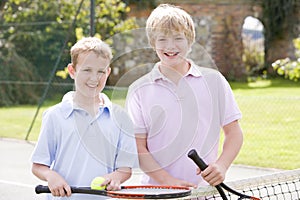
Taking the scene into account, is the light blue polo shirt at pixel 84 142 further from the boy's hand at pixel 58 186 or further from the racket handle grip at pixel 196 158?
the racket handle grip at pixel 196 158

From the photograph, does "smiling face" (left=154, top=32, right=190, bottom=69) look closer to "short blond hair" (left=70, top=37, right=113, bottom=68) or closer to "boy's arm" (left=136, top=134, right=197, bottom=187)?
"short blond hair" (left=70, top=37, right=113, bottom=68)

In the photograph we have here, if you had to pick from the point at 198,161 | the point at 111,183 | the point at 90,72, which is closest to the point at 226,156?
the point at 198,161

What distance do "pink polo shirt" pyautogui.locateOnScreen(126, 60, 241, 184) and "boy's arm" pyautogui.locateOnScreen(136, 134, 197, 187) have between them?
→ 22 millimetres

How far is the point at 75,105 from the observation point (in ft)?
9.68

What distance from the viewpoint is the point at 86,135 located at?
2.91 m

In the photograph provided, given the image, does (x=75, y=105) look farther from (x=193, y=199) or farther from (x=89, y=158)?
(x=193, y=199)

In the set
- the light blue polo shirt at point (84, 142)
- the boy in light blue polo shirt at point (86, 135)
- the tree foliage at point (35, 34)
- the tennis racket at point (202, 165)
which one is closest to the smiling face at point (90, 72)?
the boy in light blue polo shirt at point (86, 135)

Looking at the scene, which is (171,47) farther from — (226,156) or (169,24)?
(226,156)

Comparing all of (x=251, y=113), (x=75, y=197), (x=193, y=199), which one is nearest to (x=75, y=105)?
(x=75, y=197)

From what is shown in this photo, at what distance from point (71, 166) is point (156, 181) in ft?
1.09

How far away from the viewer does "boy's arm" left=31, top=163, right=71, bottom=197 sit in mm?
2781

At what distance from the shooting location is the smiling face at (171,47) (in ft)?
9.36

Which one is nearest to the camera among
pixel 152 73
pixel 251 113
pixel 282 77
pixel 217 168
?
pixel 217 168

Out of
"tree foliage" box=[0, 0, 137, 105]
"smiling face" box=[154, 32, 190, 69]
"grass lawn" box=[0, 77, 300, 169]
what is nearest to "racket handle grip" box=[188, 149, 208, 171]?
"smiling face" box=[154, 32, 190, 69]
